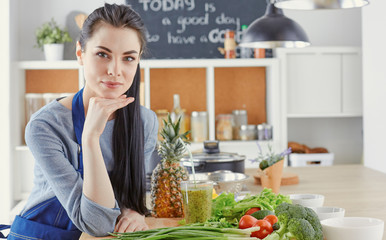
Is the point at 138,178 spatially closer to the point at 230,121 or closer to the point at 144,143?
the point at 144,143

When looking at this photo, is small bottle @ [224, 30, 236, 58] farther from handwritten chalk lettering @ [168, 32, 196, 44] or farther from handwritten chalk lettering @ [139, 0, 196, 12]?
handwritten chalk lettering @ [139, 0, 196, 12]

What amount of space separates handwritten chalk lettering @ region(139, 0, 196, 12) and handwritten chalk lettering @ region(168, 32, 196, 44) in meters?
0.25

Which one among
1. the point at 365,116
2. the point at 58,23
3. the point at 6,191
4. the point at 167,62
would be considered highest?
the point at 58,23

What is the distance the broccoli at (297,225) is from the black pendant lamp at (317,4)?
3.94ft

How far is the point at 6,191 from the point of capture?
15.0 feet

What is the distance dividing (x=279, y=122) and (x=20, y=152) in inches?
93.1

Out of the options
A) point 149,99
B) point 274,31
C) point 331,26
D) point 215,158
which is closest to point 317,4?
point 274,31

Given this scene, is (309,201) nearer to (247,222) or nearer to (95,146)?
(247,222)

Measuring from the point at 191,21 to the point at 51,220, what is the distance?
353 cm

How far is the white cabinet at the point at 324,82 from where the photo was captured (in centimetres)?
483

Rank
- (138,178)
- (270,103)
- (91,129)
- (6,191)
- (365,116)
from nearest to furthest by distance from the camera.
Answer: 1. (91,129)
2. (138,178)
3. (365,116)
4. (6,191)
5. (270,103)

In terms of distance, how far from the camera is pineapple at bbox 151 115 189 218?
5.42 ft

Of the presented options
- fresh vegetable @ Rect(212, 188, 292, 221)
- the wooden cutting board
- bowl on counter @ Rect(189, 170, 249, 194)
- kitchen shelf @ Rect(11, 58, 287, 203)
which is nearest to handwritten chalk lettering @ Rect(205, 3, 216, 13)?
kitchen shelf @ Rect(11, 58, 287, 203)

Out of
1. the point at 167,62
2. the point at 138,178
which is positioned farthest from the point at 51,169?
the point at 167,62
